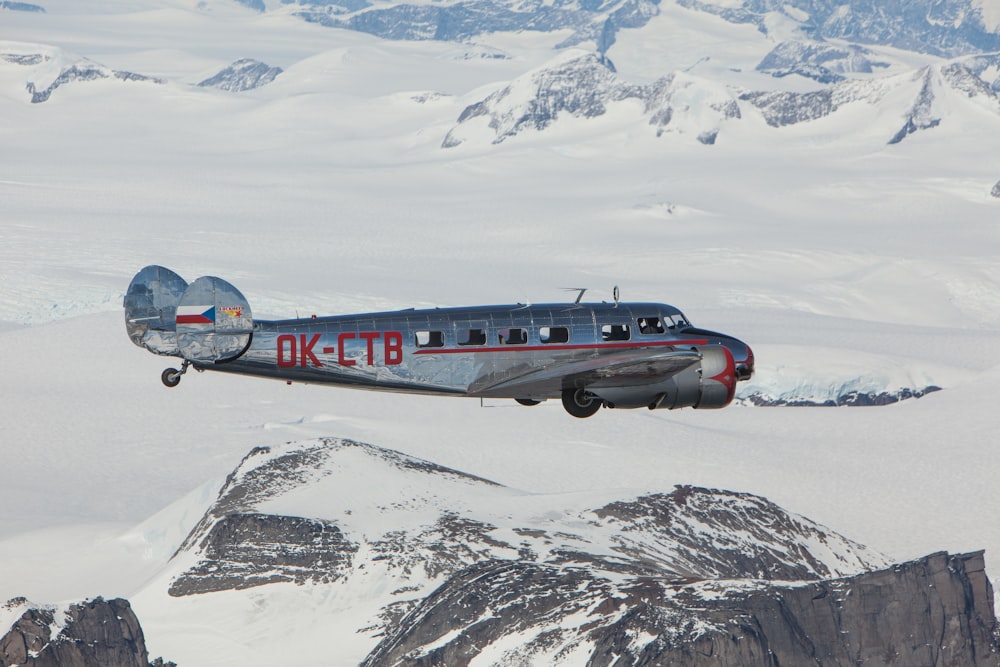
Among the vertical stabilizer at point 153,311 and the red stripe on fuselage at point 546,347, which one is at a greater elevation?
the vertical stabilizer at point 153,311

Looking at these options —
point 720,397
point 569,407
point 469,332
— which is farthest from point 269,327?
point 720,397

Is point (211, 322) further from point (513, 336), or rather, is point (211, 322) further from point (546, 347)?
point (546, 347)

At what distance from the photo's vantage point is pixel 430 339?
65.6 metres

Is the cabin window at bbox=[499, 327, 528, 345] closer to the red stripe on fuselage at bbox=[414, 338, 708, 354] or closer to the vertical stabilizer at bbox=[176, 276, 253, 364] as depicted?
the red stripe on fuselage at bbox=[414, 338, 708, 354]

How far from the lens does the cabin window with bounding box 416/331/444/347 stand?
65.6 metres

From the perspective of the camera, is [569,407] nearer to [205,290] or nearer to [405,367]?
[405,367]

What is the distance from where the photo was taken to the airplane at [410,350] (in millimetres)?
64062

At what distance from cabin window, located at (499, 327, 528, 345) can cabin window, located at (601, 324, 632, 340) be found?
14.1ft

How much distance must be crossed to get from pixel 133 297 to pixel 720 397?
24.3 meters

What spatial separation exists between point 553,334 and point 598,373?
113 inches

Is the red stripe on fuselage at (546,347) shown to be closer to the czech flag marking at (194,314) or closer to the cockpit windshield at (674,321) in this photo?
the cockpit windshield at (674,321)

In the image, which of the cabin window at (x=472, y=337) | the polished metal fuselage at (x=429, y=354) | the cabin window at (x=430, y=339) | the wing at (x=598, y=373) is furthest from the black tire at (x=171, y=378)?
the wing at (x=598, y=373)

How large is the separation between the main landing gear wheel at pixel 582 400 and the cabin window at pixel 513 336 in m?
2.73

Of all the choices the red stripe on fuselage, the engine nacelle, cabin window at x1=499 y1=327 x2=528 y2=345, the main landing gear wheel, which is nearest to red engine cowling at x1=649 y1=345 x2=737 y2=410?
the engine nacelle
